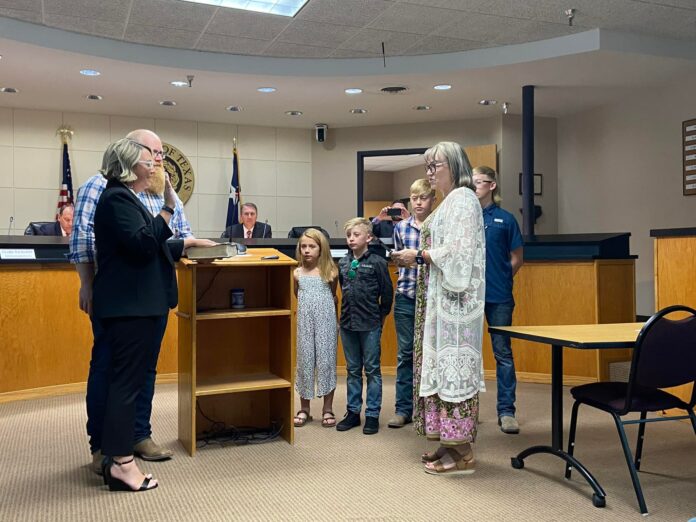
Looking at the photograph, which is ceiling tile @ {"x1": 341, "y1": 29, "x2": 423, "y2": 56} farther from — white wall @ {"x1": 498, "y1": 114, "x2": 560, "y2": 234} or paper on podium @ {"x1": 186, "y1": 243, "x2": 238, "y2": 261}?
paper on podium @ {"x1": 186, "y1": 243, "x2": 238, "y2": 261}

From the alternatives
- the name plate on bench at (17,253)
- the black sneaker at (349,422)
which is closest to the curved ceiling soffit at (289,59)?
the name plate on bench at (17,253)

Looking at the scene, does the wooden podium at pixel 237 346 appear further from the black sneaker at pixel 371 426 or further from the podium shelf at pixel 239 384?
the black sneaker at pixel 371 426

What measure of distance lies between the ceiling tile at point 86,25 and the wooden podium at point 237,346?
3.05 m

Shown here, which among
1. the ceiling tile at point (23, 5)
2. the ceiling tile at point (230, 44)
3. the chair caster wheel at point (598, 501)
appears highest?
the ceiling tile at point (230, 44)

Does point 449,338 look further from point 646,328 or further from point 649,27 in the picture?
point 649,27

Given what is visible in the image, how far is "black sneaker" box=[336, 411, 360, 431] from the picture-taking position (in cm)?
382

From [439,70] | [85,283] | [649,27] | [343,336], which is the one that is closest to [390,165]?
[439,70]

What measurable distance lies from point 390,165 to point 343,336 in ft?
34.3

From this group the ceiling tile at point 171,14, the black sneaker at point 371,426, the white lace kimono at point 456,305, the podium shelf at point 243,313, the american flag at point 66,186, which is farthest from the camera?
the american flag at point 66,186

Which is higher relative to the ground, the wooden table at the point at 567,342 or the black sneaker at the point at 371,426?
the wooden table at the point at 567,342

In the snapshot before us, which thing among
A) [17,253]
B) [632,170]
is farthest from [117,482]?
[632,170]

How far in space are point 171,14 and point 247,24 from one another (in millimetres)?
634

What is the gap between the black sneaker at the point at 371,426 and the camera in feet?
12.3

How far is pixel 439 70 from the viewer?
6.69 m
